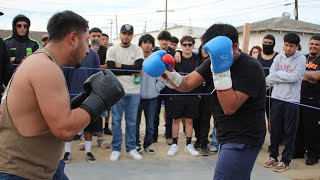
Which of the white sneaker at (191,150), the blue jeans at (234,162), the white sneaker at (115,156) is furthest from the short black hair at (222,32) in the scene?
the white sneaker at (191,150)

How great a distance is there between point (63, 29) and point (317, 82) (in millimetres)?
4464

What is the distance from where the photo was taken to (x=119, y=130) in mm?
5277

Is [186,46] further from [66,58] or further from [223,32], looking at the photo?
[66,58]

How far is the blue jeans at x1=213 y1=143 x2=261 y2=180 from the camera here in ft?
8.75

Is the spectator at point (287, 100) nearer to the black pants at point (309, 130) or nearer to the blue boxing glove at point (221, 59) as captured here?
the black pants at point (309, 130)

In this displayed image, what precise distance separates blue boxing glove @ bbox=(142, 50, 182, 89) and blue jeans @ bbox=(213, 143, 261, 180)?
2.30ft

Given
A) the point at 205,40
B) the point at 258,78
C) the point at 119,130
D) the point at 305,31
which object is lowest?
the point at 119,130

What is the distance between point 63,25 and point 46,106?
1.54ft

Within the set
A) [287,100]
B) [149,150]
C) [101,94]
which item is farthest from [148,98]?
[101,94]

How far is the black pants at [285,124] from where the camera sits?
203 inches

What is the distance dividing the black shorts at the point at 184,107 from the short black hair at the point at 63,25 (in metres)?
3.83

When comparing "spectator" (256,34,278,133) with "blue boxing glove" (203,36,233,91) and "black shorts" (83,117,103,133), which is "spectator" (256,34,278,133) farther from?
"blue boxing glove" (203,36,233,91)

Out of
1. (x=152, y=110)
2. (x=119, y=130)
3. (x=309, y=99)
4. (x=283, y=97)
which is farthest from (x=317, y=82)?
(x=119, y=130)

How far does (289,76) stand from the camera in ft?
16.8
